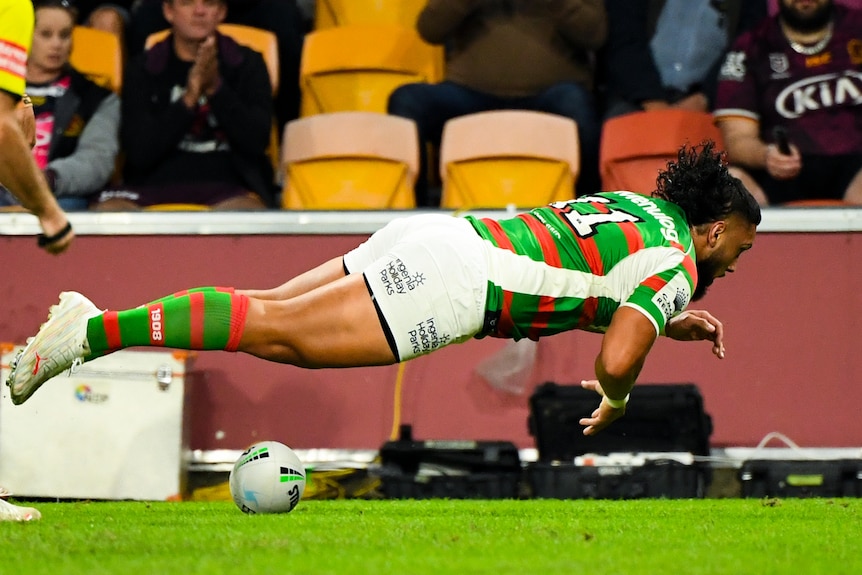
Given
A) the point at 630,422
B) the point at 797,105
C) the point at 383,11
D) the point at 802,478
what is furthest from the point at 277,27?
the point at 802,478

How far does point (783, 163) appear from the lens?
7113 mm

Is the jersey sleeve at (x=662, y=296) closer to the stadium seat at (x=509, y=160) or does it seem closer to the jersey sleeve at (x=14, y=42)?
the jersey sleeve at (x=14, y=42)

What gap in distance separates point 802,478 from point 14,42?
14.1 ft

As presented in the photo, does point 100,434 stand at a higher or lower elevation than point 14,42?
lower

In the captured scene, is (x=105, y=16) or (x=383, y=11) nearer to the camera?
(x=105, y=16)

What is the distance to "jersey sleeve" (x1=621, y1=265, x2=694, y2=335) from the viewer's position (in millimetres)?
4102

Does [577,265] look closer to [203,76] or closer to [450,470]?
[450,470]

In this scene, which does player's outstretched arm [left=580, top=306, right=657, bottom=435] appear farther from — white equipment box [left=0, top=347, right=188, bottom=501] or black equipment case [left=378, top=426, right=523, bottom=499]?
white equipment box [left=0, top=347, right=188, bottom=501]

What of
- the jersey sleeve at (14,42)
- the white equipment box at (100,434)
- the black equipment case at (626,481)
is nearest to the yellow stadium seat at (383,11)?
the white equipment box at (100,434)

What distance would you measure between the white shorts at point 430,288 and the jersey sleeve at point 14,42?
1331mm

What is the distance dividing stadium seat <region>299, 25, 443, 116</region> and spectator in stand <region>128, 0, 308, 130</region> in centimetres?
28

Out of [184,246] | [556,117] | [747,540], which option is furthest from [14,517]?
[556,117]

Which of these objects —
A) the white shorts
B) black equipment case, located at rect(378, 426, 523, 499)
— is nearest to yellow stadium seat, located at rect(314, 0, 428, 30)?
black equipment case, located at rect(378, 426, 523, 499)

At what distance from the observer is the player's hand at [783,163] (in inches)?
280
